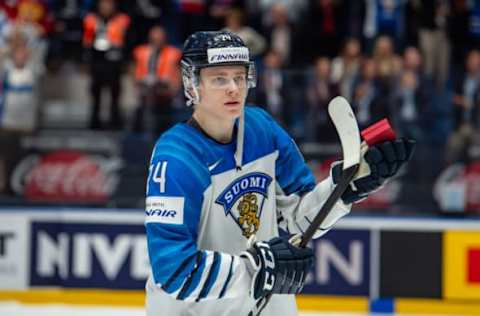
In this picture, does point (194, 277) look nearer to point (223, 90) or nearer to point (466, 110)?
point (223, 90)

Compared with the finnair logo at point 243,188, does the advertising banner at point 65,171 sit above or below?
below

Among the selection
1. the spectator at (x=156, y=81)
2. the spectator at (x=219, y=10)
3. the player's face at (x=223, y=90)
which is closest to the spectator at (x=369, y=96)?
the spectator at (x=156, y=81)

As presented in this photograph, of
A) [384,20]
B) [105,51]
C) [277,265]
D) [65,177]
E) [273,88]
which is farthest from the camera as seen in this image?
[384,20]

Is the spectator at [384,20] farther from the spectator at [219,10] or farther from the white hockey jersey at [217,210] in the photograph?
the white hockey jersey at [217,210]

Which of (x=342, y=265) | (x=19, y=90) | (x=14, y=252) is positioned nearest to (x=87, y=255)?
(x=14, y=252)

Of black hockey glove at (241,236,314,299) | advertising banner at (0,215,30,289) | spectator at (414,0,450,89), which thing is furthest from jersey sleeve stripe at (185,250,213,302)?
spectator at (414,0,450,89)

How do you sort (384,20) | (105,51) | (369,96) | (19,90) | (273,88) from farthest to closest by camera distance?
(384,20), (105,51), (19,90), (273,88), (369,96)

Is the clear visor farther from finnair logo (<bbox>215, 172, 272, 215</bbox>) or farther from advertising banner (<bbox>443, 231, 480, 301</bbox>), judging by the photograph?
advertising banner (<bbox>443, 231, 480, 301</bbox>)

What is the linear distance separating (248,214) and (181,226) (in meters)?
0.27

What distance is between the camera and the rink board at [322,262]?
6094 mm

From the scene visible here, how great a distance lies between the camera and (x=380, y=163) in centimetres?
278

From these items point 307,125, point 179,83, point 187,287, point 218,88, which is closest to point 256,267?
point 187,287

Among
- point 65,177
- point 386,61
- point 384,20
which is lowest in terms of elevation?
point 65,177

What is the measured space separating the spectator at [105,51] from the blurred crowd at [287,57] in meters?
0.01
